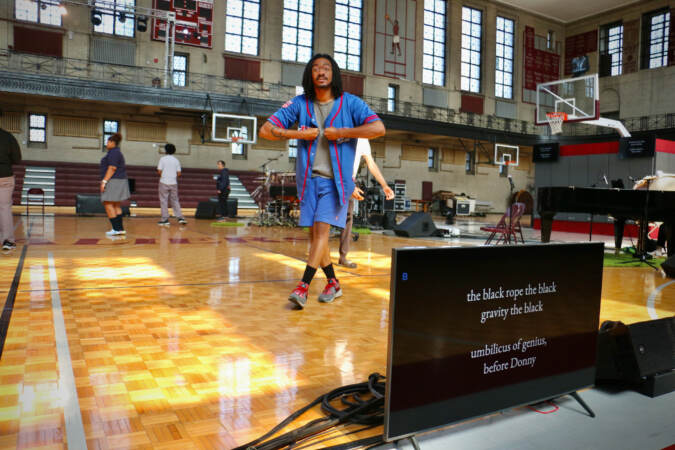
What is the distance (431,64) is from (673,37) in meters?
11.6

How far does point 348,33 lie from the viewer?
936 inches

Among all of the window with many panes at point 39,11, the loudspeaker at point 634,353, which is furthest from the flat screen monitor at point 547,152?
the window with many panes at point 39,11

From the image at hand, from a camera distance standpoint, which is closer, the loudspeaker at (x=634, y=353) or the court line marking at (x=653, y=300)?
Result: the loudspeaker at (x=634, y=353)

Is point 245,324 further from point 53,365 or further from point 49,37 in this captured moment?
point 49,37

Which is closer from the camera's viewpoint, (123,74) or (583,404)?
(583,404)

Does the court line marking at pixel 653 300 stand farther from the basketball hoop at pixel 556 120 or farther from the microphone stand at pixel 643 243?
the basketball hoop at pixel 556 120

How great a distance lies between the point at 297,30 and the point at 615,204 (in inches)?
769

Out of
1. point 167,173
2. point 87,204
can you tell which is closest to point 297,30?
point 87,204

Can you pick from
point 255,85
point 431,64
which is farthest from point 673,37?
point 255,85

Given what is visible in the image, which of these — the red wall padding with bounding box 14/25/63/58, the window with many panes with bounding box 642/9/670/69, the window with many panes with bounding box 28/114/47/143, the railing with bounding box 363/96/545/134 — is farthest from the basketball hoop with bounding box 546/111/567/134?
the window with many panes with bounding box 28/114/47/143

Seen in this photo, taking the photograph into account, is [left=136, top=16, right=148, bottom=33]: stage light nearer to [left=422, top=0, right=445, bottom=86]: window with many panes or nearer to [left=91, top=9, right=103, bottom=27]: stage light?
[left=91, top=9, right=103, bottom=27]: stage light

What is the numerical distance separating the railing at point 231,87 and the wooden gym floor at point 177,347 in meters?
15.6

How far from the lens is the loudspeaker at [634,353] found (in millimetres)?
1807

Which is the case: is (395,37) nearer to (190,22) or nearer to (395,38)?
(395,38)
